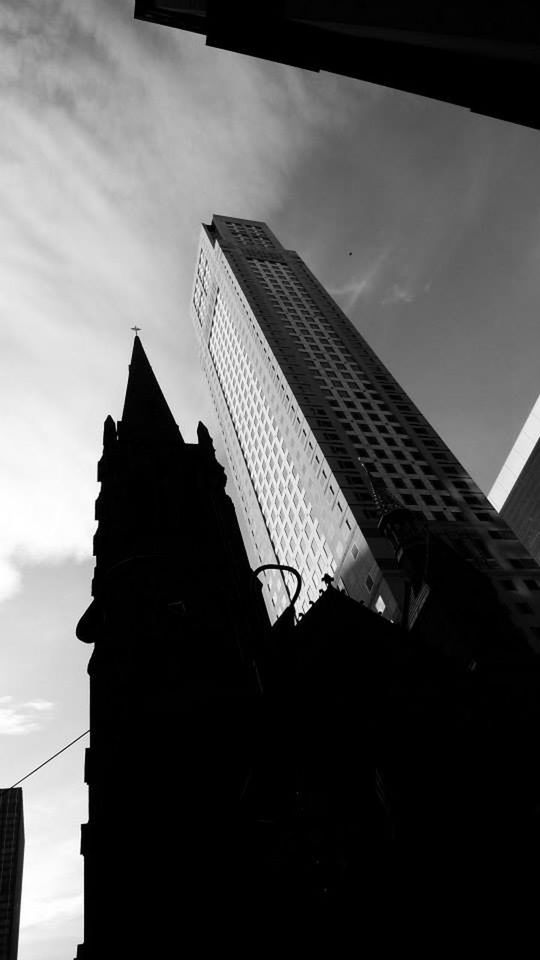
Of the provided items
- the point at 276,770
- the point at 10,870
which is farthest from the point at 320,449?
the point at 10,870

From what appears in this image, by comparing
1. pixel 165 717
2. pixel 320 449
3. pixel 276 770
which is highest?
pixel 320 449

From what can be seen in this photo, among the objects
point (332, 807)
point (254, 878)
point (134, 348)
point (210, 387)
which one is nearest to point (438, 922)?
point (332, 807)

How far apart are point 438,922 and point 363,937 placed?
1550 millimetres

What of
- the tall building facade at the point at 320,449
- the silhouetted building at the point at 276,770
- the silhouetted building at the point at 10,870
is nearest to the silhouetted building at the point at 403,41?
the silhouetted building at the point at 276,770

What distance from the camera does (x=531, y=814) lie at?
13734 mm

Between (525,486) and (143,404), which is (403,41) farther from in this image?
(525,486)

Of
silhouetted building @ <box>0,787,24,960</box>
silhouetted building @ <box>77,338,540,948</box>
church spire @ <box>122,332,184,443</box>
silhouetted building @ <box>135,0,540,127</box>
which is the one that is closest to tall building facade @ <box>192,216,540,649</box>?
church spire @ <box>122,332,184,443</box>

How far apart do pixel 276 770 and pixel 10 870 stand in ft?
638

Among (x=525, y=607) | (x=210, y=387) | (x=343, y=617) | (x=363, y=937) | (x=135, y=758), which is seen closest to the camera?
(x=363, y=937)

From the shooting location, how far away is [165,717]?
16.9 m

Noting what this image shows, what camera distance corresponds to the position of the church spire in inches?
1245

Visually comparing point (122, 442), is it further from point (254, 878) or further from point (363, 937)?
point (363, 937)

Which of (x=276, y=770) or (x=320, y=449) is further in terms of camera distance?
(x=320, y=449)

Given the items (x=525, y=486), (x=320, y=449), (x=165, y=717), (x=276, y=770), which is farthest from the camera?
(x=525, y=486)
